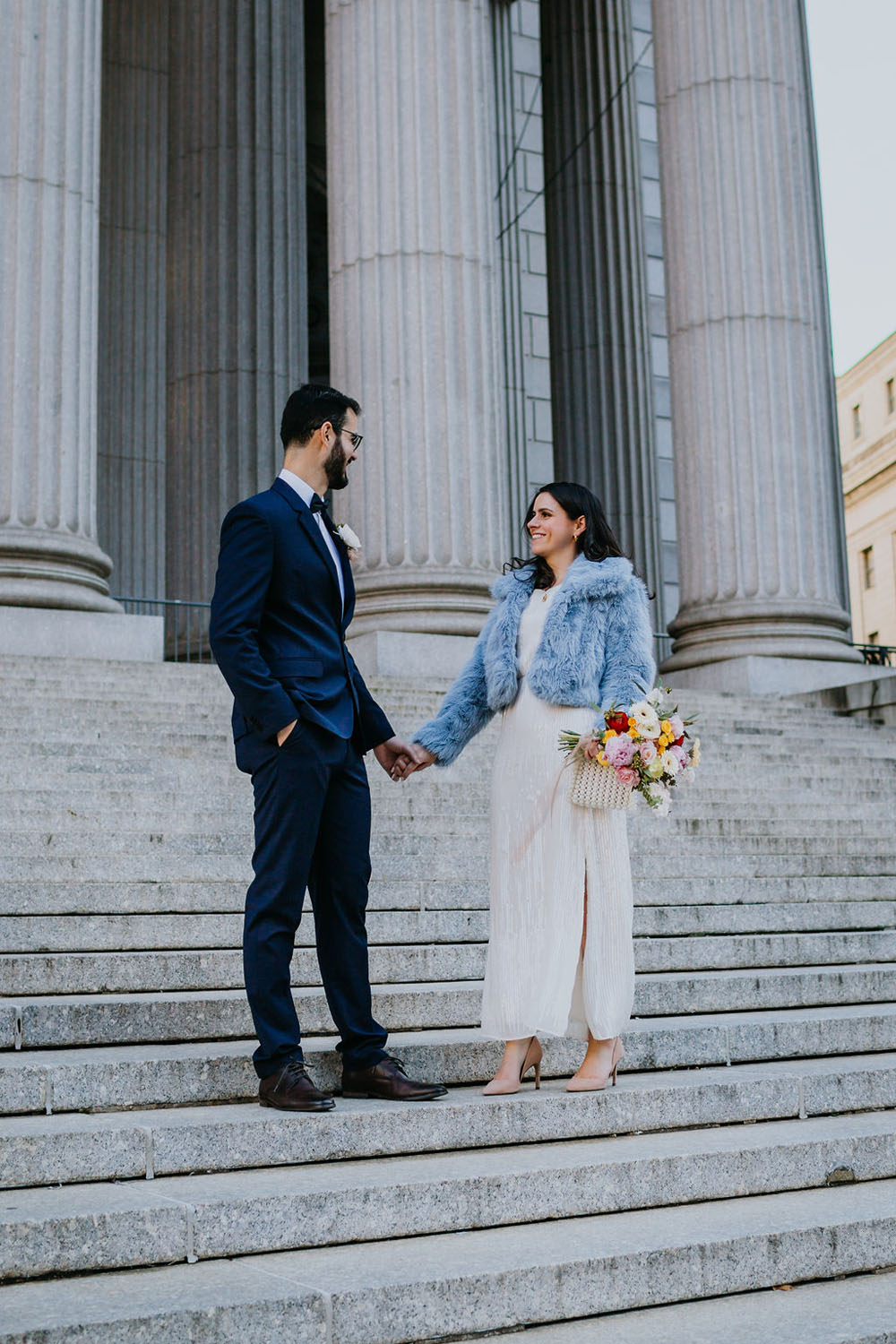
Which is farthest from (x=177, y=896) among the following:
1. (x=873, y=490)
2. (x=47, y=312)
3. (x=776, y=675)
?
(x=873, y=490)

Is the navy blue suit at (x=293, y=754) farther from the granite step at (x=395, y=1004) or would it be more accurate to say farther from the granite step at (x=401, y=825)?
the granite step at (x=401, y=825)

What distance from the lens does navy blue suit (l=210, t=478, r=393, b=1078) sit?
15.8 ft

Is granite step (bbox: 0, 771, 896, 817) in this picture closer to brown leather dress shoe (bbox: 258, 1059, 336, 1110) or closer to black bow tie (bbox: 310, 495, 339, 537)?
black bow tie (bbox: 310, 495, 339, 537)

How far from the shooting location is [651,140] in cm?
2531

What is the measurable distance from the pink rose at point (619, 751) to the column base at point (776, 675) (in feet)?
32.4

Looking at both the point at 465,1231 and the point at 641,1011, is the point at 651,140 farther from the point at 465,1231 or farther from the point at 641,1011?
the point at 465,1231

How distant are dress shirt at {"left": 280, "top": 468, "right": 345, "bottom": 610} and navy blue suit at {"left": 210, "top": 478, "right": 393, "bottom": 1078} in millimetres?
41

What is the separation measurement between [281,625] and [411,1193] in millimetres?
1737

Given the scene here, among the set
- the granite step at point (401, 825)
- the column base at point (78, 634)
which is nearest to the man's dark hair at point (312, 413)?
the granite step at point (401, 825)

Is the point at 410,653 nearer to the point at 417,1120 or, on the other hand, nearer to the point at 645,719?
the point at 645,719

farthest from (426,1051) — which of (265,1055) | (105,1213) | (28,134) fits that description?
(28,134)

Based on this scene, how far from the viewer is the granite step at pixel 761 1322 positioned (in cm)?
392

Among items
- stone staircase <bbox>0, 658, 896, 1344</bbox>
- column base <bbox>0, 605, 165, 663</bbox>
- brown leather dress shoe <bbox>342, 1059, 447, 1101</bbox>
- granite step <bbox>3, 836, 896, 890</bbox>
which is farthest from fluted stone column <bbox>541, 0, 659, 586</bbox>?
brown leather dress shoe <bbox>342, 1059, 447, 1101</bbox>

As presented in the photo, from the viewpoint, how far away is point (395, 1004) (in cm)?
595
